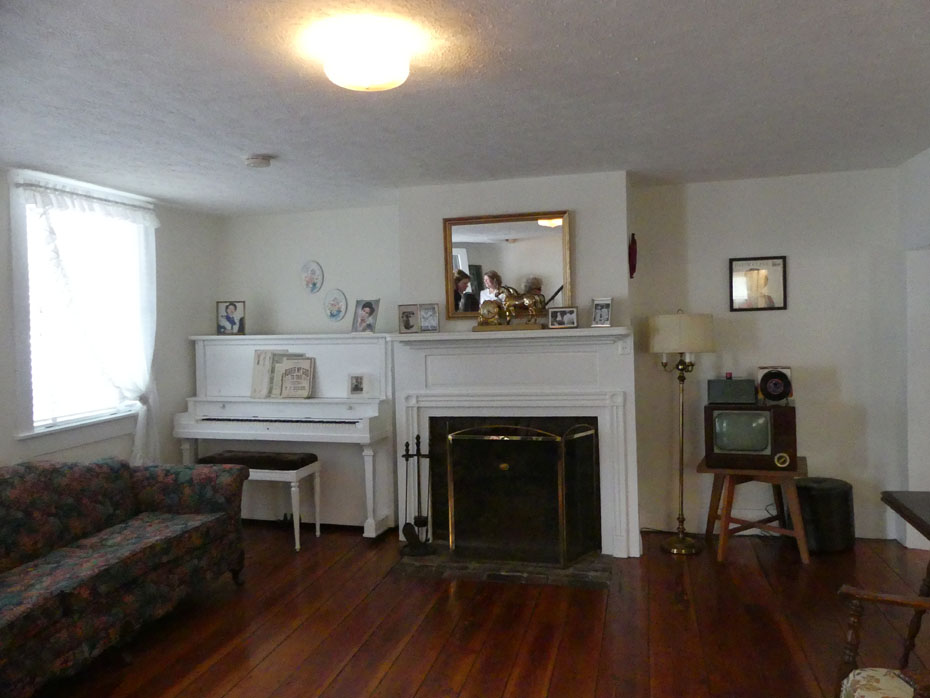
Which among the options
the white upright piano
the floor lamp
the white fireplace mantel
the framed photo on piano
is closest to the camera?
the floor lamp

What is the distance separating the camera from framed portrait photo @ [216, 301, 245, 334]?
198 inches

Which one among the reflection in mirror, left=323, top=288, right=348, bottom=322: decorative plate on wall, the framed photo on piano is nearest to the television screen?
the reflection in mirror

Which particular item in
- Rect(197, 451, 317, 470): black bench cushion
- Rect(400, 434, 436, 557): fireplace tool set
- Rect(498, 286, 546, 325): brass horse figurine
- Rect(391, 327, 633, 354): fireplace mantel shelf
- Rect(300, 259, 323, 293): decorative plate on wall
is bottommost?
Rect(400, 434, 436, 557): fireplace tool set

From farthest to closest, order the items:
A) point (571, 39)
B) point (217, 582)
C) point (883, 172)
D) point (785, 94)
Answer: point (883, 172) < point (217, 582) < point (785, 94) < point (571, 39)

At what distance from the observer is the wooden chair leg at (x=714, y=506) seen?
13.5 feet

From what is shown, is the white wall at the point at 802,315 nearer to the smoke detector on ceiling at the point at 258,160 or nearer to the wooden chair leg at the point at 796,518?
the wooden chair leg at the point at 796,518

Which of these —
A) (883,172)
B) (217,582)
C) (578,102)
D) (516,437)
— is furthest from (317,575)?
(883,172)

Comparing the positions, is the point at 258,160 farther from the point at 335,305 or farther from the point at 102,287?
the point at 335,305

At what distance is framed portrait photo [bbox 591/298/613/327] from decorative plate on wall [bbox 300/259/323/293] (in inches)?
82.5

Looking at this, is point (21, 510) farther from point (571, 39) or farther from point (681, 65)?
point (681, 65)

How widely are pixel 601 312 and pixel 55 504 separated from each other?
2.98m

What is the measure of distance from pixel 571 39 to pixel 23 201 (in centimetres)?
309

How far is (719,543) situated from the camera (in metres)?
4.01

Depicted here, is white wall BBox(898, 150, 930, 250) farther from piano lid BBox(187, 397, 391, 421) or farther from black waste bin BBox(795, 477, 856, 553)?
piano lid BBox(187, 397, 391, 421)
